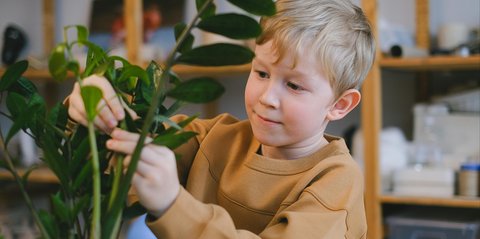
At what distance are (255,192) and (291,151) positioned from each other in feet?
0.31

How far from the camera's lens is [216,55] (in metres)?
0.62

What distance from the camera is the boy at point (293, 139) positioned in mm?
810

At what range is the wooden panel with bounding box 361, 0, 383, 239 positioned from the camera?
2330 millimetres

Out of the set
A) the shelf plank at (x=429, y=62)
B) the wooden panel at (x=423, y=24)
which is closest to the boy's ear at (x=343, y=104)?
the shelf plank at (x=429, y=62)

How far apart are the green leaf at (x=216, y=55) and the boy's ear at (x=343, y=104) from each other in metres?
0.40

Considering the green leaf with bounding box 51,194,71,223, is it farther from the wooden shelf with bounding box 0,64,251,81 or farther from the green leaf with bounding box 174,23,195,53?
the wooden shelf with bounding box 0,64,251,81

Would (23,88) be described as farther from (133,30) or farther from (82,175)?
(133,30)

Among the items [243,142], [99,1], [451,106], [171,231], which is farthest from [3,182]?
[171,231]

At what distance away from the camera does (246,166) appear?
37.2 inches

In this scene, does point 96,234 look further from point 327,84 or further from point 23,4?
point 23,4

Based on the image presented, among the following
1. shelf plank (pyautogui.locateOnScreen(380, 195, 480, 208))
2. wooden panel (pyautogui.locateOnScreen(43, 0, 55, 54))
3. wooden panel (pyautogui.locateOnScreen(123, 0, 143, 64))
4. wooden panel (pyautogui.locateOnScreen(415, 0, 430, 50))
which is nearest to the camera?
shelf plank (pyautogui.locateOnScreen(380, 195, 480, 208))

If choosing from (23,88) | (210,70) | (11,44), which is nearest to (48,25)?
(11,44)

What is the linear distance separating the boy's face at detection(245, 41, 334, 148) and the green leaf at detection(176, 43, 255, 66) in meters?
0.24

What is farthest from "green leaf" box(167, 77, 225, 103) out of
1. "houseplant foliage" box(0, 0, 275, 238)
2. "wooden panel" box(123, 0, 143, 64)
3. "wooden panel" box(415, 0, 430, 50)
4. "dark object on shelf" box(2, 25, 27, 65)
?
"dark object on shelf" box(2, 25, 27, 65)
